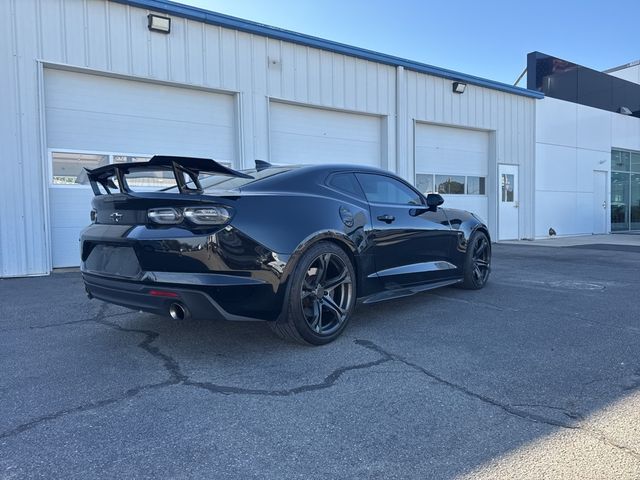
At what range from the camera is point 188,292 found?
3047 millimetres

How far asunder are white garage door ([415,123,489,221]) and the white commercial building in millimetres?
48

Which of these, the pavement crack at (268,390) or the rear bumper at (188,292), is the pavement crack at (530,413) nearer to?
the pavement crack at (268,390)

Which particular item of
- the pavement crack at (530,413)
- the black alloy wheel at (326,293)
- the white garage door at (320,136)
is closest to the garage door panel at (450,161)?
the white garage door at (320,136)

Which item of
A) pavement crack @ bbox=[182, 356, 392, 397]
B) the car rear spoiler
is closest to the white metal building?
the car rear spoiler

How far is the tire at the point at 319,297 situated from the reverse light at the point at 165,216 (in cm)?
89

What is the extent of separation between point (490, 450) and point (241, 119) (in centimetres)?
821

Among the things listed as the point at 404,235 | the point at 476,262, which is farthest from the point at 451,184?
the point at 404,235

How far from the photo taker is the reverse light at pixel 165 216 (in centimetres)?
315

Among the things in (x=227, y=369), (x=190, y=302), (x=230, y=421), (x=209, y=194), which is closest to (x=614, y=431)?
(x=230, y=421)

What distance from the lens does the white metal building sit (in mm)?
7441

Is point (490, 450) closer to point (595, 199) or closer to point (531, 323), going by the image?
point (531, 323)

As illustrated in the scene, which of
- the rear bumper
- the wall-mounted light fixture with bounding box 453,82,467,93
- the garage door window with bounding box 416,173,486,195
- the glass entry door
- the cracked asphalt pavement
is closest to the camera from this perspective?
the cracked asphalt pavement

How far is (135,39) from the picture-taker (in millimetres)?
8242

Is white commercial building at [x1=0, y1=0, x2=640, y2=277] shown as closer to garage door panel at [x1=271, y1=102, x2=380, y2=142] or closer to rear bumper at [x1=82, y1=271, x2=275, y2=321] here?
garage door panel at [x1=271, y1=102, x2=380, y2=142]
